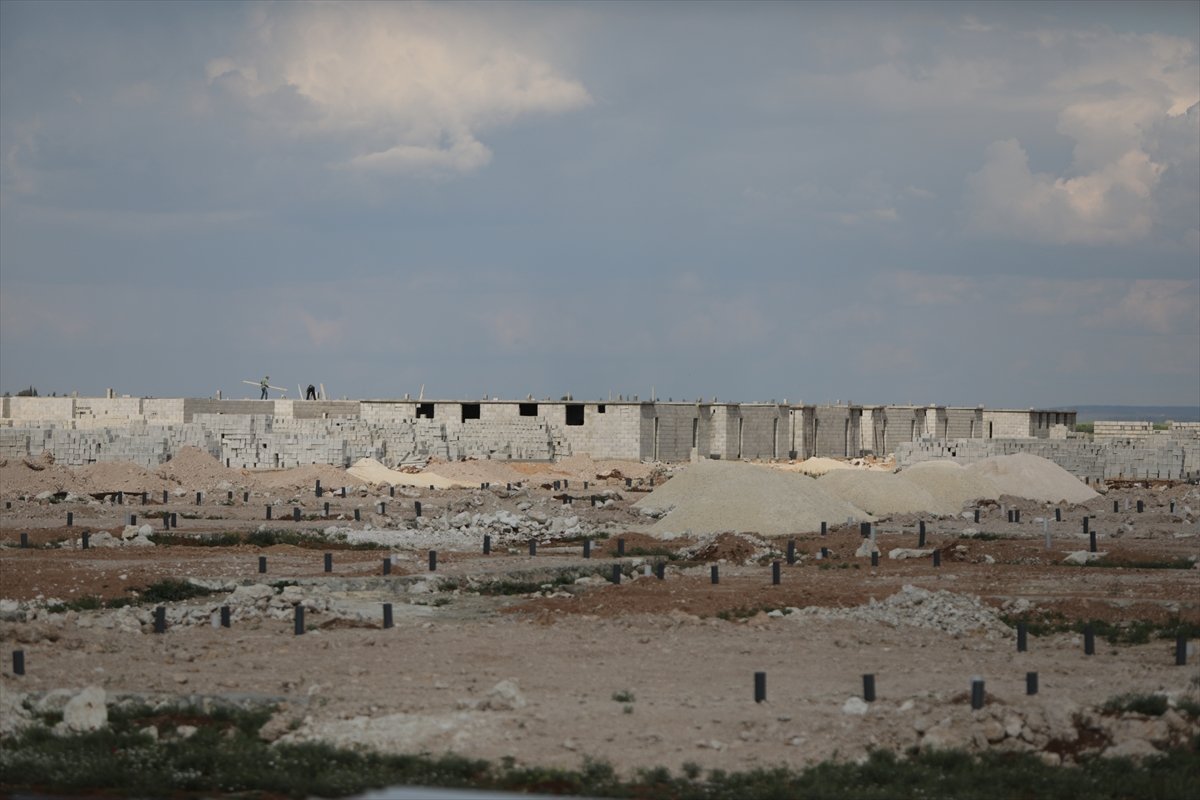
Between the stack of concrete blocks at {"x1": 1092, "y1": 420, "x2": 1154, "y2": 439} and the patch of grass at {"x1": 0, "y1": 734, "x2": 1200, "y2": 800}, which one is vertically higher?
the stack of concrete blocks at {"x1": 1092, "y1": 420, "x2": 1154, "y2": 439}

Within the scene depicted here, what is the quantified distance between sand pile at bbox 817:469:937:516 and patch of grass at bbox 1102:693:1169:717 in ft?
77.7

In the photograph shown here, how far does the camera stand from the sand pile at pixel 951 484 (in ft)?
132

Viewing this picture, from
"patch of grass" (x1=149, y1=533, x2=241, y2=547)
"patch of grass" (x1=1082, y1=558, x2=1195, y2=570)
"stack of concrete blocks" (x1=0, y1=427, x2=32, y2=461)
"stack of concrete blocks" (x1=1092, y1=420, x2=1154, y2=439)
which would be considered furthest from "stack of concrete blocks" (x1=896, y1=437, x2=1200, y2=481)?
"stack of concrete blocks" (x1=0, y1=427, x2=32, y2=461)

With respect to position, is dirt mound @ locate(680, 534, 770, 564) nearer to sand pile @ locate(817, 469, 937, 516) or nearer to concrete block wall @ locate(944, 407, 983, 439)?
Answer: sand pile @ locate(817, 469, 937, 516)

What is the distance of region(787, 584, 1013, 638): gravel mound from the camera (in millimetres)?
18844

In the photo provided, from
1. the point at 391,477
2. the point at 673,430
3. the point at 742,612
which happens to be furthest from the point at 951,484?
the point at 742,612

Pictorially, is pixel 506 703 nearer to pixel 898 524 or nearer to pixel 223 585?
pixel 223 585

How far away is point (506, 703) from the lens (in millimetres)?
13758

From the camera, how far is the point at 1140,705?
13523 millimetres

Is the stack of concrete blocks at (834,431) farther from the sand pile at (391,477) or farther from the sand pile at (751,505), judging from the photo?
the sand pile at (751,505)

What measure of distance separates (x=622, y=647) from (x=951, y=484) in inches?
1000

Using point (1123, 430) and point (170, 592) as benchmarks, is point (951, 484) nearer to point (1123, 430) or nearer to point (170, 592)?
point (170, 592)

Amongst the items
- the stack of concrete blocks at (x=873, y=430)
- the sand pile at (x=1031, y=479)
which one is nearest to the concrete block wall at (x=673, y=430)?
the stack of concrete blocks at (x=873, y=430)

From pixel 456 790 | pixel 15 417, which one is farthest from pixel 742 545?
pixel 15 417
